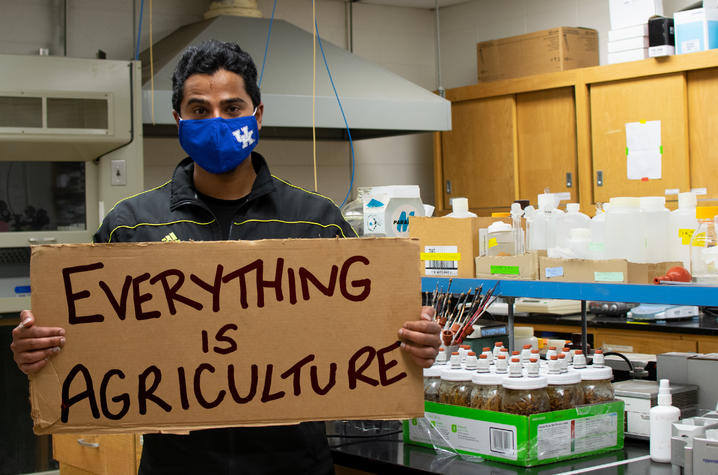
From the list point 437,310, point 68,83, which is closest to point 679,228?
point 437,310

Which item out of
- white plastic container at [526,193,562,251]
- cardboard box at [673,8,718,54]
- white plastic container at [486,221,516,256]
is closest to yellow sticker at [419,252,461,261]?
white plastic container at [486,221,516,256]

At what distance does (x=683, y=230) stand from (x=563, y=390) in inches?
21.1

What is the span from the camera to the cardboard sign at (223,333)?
138 centimetres

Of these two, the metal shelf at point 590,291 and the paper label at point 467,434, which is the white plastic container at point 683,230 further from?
the paper label at point 467,434

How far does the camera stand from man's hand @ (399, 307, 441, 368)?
1386mm

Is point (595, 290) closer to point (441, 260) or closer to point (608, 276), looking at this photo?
point (608, 276)

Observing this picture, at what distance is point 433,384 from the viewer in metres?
2.06

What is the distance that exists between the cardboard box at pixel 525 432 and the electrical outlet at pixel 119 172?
214cm

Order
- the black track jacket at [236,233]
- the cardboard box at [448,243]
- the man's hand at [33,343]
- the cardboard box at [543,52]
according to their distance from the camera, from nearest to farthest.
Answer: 1. the man's hand at [33,343]
2. the black track jacket at [236,233]
3. the cardboard box at [448,243]
4. the cardboard box at [543,52]

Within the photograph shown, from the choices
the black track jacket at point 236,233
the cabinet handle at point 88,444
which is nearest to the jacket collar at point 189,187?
the black track jacket at point 236,233

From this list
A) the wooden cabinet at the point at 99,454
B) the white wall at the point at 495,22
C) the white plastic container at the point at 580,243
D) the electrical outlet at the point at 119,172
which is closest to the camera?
the white plastic container at the point at 580,243

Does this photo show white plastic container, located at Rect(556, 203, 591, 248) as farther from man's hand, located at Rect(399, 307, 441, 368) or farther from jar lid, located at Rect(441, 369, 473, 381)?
man's hand, located at Rect(399, 307, 441, 368)

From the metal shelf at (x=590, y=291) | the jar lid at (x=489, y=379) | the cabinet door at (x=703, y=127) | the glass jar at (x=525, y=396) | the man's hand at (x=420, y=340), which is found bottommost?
the glass jar at (x=525, y=396)

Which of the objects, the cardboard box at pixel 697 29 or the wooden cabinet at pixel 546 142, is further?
the wooden cabinet at pixel 546 142
